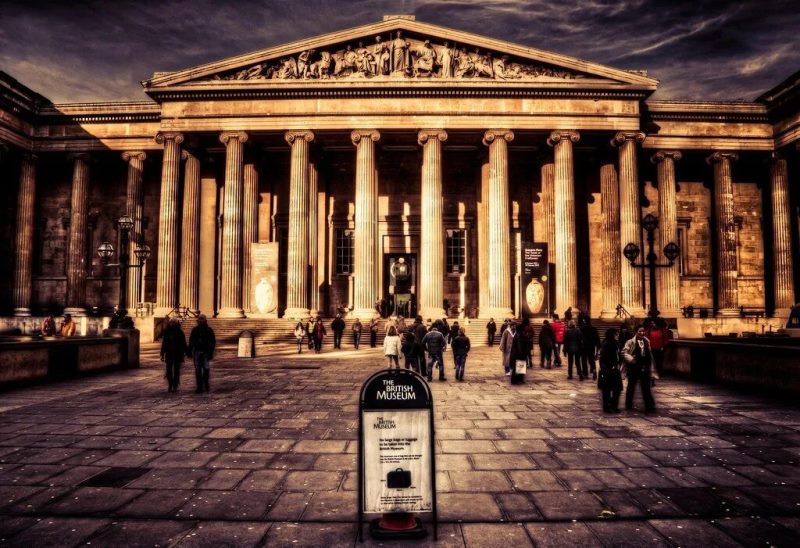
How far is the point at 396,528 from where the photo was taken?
3.99m

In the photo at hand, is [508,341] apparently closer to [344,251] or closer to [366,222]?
[366,222]

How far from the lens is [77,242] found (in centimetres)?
3238

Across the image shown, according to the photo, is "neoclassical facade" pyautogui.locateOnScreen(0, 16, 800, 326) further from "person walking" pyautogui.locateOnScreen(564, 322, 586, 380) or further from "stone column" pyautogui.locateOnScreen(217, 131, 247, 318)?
"person walking" pyautogui.locateOnScreen(564, 322, 586, 380)

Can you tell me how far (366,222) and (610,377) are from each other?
68.7 feet

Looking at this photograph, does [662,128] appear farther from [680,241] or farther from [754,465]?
[754,465]

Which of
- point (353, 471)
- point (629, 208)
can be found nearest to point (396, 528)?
point (353, 471)

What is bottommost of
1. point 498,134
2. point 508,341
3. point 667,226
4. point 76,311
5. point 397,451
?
point 397,451

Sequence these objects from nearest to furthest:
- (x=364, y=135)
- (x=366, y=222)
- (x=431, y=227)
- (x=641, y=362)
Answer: (x=641, y=362), (x=431, y=227), (x=366, y=222), (x=364, y=135)

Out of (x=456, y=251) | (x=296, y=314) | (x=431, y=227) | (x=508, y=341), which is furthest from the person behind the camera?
(x=456, y=251)

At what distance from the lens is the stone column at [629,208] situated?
94.1 ft

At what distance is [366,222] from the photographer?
2870cm

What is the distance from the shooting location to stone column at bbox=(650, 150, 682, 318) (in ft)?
97.3

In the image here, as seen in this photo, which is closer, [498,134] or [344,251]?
[498,134]

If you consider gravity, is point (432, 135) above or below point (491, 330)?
above
